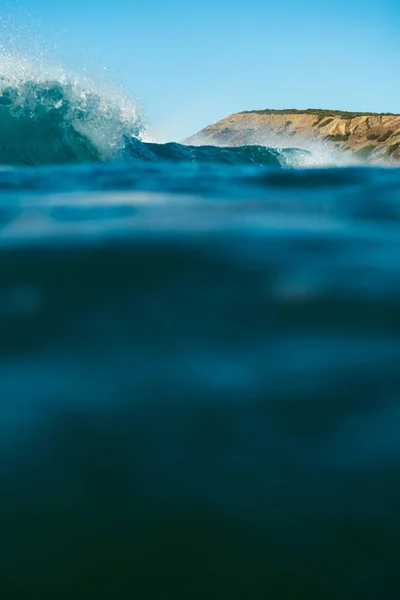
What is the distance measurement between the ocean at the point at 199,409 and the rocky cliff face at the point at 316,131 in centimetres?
2878

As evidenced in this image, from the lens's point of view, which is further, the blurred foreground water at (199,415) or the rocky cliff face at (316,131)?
the rocky cliff face at (316,131)

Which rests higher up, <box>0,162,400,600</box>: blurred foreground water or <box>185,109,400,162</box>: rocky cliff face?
<box>185,109,400,162</box>: rocky cliff face

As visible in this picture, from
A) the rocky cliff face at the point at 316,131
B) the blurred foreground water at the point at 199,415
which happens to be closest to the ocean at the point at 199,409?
the blurred foreground water at the point at 199,415

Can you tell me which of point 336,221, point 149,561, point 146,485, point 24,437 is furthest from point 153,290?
point 336,221

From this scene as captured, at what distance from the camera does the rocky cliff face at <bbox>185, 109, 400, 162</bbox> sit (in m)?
38.0

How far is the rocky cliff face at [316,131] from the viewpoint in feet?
125

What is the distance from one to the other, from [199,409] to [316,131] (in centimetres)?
7361

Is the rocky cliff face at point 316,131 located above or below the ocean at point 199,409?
above

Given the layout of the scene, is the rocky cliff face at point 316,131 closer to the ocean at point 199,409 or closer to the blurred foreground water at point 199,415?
the ocean at point 199,409

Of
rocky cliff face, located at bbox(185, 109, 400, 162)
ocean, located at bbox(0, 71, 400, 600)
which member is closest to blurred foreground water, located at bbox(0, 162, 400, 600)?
ocean, located at bbox(0, 71, 400, 600)

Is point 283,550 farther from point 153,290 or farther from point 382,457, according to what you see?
point 153,290

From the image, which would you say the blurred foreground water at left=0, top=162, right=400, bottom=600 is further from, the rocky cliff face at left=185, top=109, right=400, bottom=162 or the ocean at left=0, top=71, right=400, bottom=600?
the rocky cliff face at left=185, top=109, right=400, bottom=162

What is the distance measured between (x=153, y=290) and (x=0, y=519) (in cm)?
112

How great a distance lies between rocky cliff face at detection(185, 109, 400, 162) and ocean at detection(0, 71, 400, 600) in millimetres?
28778
